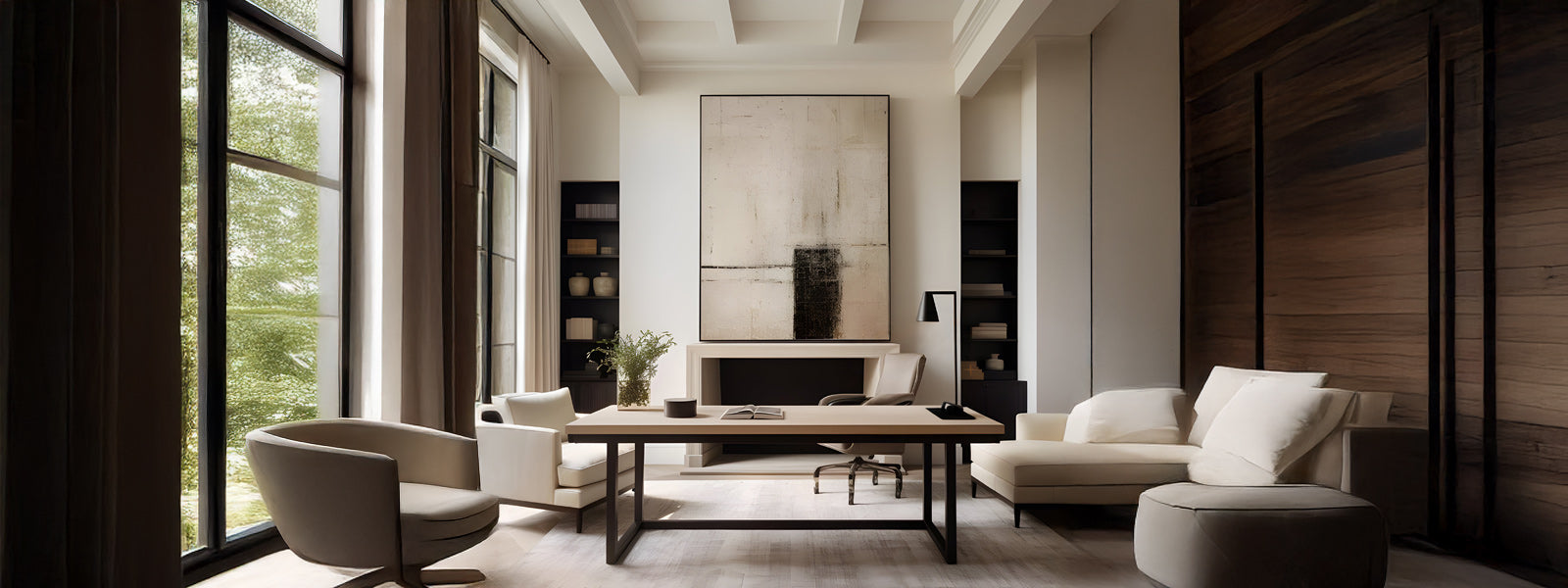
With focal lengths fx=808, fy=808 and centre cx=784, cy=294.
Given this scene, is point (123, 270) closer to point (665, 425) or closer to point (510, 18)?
point (665, 425)

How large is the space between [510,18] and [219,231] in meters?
3.00

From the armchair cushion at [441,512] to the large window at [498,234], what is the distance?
2.76m

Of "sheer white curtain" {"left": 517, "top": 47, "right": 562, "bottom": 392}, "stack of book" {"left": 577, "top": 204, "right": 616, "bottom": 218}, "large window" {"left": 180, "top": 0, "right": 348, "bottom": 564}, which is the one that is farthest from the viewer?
"stack of book" {"left": 577, "top": 204, "right": 616, "bottom": 218}

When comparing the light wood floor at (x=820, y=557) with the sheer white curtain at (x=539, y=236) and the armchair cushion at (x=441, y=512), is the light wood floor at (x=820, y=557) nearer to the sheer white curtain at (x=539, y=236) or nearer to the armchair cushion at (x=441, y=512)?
the armchair cushion at (x=441, y=512)

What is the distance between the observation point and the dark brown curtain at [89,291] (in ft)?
6.77

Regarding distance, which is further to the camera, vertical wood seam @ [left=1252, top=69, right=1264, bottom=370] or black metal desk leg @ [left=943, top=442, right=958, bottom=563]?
vertical wood seam @ [left=1252, top=69, right=1264, bottom=370]

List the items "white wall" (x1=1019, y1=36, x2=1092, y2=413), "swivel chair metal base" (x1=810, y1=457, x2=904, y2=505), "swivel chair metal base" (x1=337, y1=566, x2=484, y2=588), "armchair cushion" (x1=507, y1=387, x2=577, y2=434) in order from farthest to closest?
1. "white wall" (x1=1019, y1=36, x2=1092, y2=413)
2. "swivel chair metal base" (x1=810, y1=457, x2=904, y2=505)
3. "armchair cushion" (x1=507, y1=387, x2=577, y2=434)
4. "swivel chair metal base" (x1=337, y1=566, x2=484, y2=588)

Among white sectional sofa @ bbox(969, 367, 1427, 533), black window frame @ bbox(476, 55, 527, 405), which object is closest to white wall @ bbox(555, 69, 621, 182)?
black window frame @ bbox(476, 55, 527, 405)

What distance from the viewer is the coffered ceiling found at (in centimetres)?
556

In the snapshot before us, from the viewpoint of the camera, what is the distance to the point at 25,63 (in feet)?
6.72

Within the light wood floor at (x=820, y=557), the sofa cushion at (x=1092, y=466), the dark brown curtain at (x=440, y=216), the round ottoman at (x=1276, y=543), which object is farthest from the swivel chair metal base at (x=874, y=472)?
the round ottoman at (x=1276, y=543)

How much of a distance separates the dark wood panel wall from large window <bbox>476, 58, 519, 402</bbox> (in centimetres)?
502

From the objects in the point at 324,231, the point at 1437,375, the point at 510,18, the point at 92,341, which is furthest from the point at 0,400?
the point at 1437,375

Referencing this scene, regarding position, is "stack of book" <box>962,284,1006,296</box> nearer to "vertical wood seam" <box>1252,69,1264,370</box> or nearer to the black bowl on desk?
"vertical wood seam" <box>1252,69,1264,370</box>
